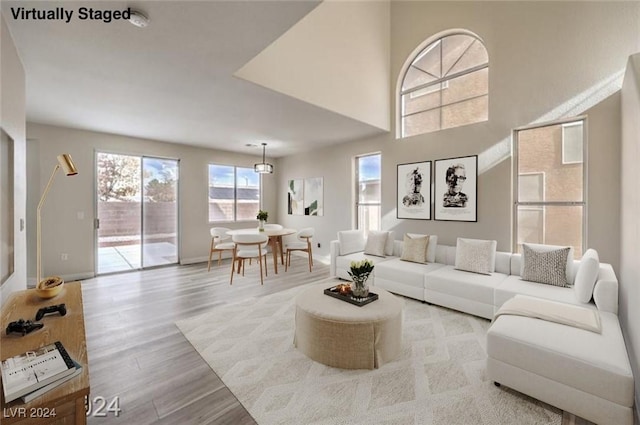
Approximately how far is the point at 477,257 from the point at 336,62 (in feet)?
11.1

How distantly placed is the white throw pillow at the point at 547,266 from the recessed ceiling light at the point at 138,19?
14.2ft

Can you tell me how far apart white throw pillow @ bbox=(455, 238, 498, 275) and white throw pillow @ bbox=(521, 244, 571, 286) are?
0.36 metres

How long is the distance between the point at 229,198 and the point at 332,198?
262cm

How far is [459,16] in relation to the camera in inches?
167

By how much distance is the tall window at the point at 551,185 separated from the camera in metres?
3.29

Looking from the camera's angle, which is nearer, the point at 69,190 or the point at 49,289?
the point at 49,289

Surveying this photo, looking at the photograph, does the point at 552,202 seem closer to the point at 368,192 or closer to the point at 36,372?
the point at 368,192

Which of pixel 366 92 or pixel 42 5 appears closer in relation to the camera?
pixel 42 5

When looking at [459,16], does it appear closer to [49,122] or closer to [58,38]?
[58,38]

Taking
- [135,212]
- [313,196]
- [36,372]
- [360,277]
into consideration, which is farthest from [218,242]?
[36,372]

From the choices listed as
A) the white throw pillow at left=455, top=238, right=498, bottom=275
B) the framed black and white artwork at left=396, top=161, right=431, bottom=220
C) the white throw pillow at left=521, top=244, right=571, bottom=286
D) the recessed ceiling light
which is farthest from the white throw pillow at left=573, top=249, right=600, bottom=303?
the recessed ceiling light

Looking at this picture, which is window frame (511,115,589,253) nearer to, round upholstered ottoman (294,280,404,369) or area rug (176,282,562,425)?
area rug (176,282,562,425)

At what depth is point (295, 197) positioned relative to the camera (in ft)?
23.6

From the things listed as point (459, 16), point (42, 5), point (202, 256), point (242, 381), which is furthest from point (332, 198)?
point (42, 5)
